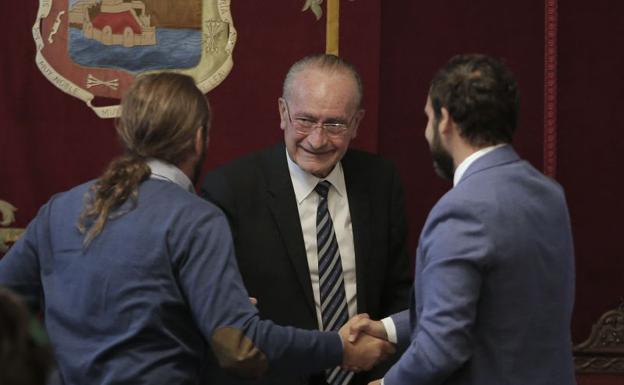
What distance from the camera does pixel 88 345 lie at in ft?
6.77

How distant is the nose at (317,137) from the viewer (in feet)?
9.24

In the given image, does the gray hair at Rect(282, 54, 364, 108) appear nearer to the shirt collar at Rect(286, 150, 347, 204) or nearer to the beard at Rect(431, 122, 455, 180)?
the shirt collar at Rect(286, 150, 347, 204)

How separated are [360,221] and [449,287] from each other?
0.93 m

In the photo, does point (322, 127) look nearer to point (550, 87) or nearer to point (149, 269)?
point (149, 269)

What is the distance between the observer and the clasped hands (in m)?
2.62

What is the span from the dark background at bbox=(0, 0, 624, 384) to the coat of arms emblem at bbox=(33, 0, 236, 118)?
48 millimetres

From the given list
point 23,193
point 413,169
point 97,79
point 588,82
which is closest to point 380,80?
point 413,169

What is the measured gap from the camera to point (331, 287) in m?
2.81

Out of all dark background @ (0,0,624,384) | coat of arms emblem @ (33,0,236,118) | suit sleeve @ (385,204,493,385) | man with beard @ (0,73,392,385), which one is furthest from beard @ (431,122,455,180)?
coat of arms emblem @ (33,0,236,118)

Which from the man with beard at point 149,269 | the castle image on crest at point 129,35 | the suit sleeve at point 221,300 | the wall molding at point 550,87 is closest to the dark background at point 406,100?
the wall molding at point 550,87

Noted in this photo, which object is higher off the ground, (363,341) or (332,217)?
(332,217)

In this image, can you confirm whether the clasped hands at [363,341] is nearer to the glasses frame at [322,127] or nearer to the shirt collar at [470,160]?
the glasses frame at [322,127]

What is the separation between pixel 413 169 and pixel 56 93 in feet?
4.31

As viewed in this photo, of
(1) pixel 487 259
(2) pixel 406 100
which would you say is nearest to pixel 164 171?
(1) pixel 487 259
